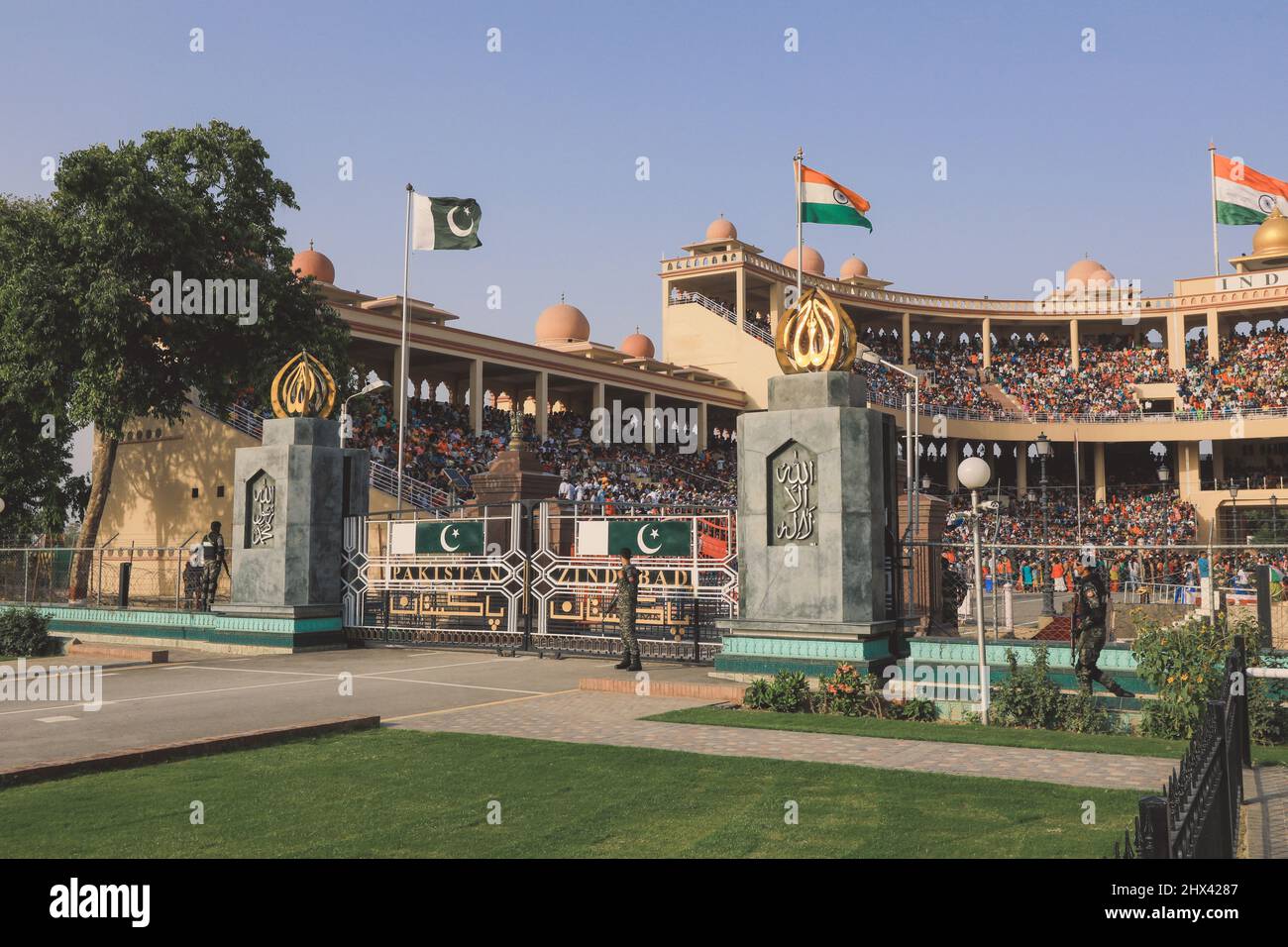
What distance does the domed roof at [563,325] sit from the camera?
5594cm

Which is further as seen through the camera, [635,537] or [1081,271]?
[1081,271]

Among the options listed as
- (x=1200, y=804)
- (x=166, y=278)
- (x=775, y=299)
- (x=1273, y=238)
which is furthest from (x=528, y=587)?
(x=1273, y=238)

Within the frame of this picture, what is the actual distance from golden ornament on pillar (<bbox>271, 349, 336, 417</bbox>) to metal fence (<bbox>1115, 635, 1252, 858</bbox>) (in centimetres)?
1542

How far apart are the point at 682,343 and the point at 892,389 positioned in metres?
10.9

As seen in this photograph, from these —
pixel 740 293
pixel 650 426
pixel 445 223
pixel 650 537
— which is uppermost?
pixel 740 293

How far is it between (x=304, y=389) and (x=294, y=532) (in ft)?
8.03

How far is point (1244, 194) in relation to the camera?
4700 cm

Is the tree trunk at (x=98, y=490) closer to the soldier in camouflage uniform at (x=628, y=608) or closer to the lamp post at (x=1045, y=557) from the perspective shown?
the soldier in camouflage uniform at (x=628, y=608)

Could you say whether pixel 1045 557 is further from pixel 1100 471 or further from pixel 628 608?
pixel 1100 471

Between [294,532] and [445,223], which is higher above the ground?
[445,223]

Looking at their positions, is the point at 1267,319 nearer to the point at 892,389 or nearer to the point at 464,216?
the point at 892,389

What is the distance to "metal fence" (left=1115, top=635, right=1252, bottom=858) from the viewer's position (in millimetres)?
3164

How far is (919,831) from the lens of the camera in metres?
6.01
